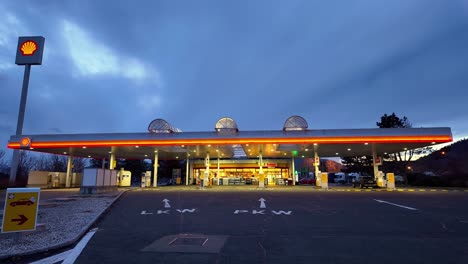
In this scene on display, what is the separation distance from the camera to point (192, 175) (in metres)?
54.8

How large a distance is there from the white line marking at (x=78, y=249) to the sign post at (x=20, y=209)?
46.7 inches

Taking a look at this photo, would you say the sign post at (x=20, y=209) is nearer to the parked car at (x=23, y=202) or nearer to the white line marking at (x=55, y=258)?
the parked car at (x=23, y=202)

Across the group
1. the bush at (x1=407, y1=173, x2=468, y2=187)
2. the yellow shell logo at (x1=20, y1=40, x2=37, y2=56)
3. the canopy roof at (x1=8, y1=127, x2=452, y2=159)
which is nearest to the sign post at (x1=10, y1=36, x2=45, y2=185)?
the yellow shell logo at (x1=20, y1=40, x2=37, y2=56)

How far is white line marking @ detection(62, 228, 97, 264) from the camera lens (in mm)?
5551

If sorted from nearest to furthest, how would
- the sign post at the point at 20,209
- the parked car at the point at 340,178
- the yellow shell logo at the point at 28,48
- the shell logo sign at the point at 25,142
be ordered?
the sign post at the point at 20,209 < the shell logo sign at the point at 25,142 < the yellow shell logo at the point at 28,48 < the parked car at the point at 340,178

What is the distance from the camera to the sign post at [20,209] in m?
6.82

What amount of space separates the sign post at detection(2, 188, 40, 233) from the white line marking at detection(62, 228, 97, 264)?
3.89ft

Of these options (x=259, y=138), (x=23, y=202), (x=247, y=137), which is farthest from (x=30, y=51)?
(x=23, y=202)

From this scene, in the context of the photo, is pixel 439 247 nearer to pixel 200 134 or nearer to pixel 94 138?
pixel 200 134

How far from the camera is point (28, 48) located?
35.1 metres

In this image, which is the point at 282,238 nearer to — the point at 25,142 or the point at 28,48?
the point at 25,142

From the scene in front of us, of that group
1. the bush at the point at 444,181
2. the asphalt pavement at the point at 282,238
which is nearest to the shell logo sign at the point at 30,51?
the asphalt pavement at the point at 282,238

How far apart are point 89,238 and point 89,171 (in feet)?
51.6

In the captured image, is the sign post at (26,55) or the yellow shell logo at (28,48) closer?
the sign post at (26,55)
